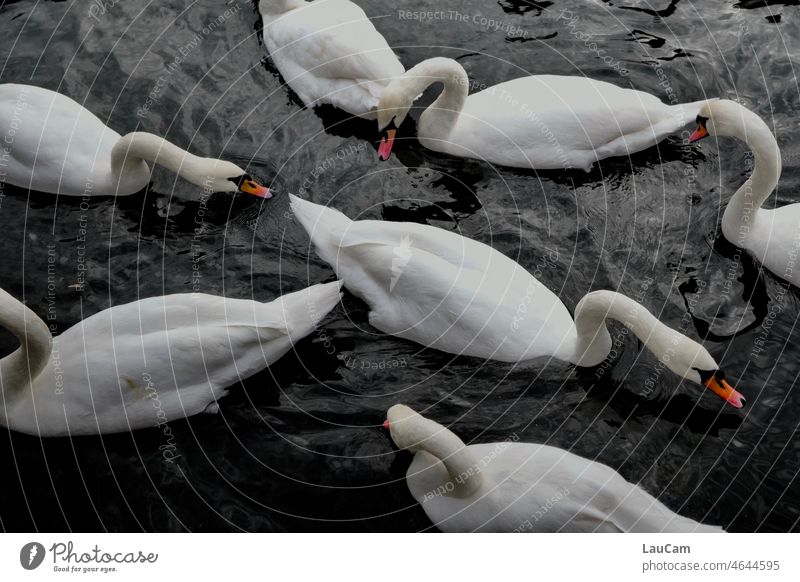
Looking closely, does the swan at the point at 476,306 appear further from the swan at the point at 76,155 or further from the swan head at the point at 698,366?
the swan at the point at 76,155

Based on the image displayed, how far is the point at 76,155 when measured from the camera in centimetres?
884

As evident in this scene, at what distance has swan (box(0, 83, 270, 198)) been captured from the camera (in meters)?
8.71

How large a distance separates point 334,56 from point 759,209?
416cm

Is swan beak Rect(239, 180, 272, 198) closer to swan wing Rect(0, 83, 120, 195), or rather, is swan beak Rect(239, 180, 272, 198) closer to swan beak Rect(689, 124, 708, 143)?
swan wing Rect(0, 83, 120, 195)

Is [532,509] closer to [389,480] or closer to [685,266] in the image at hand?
[389,480]

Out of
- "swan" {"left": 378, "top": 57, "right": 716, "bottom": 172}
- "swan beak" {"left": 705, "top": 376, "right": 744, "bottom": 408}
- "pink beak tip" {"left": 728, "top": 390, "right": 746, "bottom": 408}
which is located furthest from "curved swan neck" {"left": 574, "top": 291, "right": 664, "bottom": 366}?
"swan" {"left": 378, "top": 57, "right": 716, "bottom": 172}

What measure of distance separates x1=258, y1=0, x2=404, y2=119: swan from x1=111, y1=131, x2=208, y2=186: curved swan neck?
5.60ft

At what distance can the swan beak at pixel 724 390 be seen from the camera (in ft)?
23.5

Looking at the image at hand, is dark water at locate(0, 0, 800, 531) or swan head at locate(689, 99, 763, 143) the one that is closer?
dark water at locate(0, 0, 800, 531)

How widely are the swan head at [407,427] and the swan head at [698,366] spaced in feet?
6.05

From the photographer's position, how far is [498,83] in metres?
10.2

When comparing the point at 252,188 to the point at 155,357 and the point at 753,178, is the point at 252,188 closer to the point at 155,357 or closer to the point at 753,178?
the point at 155,357

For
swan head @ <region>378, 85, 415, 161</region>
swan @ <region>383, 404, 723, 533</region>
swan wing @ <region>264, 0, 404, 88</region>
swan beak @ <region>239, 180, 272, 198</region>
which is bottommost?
swan @ <region>383, 404, 723, 533</region>
